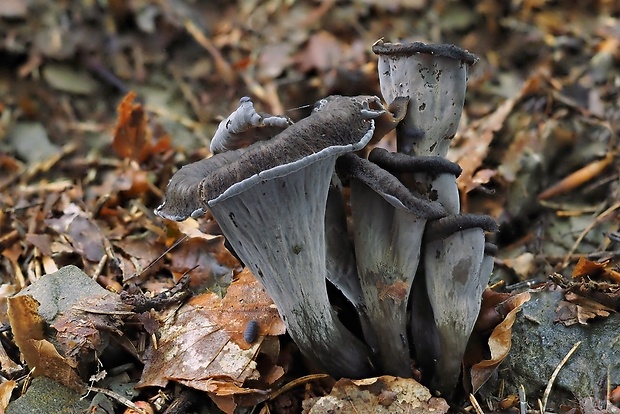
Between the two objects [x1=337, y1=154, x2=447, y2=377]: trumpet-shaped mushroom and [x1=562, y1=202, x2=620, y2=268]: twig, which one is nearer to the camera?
[x1=337, y1=154, x2=447, y2=377]: trumpet-shaped mushroom

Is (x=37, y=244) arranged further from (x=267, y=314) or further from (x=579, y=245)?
Answer: (x=579, y=245)

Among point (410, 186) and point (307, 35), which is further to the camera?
point (307, 35)

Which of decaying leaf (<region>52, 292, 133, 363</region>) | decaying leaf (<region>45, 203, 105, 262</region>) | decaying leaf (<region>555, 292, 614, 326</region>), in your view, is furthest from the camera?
decaying leaf (<region>45, 203, 105, 262</region>)

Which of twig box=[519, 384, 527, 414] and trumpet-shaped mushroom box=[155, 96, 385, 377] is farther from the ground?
trumpet-shaped mushroom box=[155, 96, 385, 377]

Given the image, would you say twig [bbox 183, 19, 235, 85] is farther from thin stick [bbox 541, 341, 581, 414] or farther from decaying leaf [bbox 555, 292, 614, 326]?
thin stick [bbox 541, 341, 581, 414]

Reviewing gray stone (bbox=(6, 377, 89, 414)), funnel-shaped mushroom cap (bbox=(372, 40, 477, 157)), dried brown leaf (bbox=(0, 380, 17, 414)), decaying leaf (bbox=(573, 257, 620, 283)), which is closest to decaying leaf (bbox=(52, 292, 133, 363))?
gray stone (bbox=(6, 377, 89, 414))

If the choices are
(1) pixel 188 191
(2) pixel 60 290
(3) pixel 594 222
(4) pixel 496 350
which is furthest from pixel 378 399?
(3) pixel 594 222

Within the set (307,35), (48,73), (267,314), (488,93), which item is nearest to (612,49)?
(488,93)
